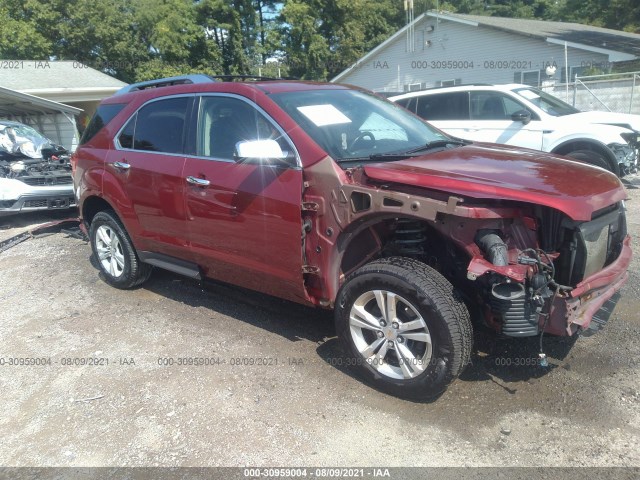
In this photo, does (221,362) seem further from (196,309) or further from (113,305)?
(113,305)

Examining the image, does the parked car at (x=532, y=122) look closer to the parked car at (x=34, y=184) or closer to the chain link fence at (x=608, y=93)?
the parked car at (x=34, y=184)

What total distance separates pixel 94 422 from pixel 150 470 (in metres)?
0.66

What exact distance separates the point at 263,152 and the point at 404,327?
1387mm

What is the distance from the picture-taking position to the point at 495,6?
4481 centimetres

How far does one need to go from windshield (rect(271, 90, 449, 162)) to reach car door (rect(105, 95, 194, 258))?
1031 millimetres

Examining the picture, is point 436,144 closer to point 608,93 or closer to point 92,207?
point 92,207

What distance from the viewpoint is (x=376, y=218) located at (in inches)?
123

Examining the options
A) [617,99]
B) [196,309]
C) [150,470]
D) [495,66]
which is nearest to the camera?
[150,470]

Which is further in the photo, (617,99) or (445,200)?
(617,99)

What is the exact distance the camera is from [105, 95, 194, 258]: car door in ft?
13.9

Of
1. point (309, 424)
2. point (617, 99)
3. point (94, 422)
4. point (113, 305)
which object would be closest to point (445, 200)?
point (309, 424)

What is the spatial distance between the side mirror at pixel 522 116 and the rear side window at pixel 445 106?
3.36 feet

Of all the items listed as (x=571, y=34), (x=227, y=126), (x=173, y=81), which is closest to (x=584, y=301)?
(x=227, y=126)

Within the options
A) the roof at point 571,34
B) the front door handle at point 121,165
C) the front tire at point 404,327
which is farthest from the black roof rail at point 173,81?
the roof at point 571,34
